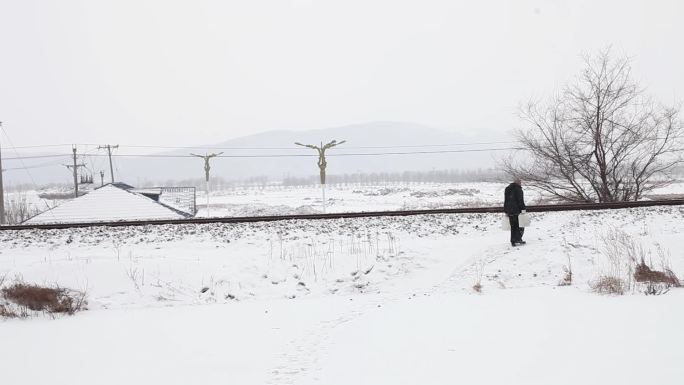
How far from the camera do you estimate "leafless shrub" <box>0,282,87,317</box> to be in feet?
27.2

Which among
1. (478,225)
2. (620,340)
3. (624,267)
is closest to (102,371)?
(620,340)

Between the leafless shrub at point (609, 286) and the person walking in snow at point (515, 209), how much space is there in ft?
9.86

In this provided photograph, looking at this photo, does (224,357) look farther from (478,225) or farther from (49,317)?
(478,225)

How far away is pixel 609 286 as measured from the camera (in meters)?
8.11

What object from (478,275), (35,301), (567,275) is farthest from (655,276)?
(35,301)

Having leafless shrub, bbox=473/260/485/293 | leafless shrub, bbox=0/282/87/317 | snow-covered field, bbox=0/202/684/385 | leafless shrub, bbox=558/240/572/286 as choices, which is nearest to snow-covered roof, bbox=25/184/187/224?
snow-covered field, bbox=0/202/684/385

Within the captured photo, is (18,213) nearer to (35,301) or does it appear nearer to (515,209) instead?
(35,301)

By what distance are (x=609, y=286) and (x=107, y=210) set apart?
82.3ft

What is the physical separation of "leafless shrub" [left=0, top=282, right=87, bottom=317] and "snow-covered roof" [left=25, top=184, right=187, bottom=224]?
16570 mm

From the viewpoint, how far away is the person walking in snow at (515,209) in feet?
37.4

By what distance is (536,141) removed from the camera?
21.8m

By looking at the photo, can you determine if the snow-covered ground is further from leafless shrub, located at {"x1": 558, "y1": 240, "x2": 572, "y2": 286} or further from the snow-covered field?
leafless shrub, located at {"x1": 558, "y1": 240, "x2": 572, "y2": 286}

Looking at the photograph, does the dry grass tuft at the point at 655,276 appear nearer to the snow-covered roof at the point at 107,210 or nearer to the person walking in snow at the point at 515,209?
the person walking in snow at the point at 515,209

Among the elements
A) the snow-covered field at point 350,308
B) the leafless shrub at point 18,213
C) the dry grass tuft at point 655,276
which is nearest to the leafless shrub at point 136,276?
the snow-covered field at point 350,308
